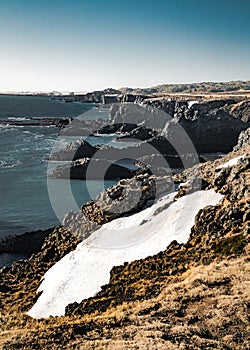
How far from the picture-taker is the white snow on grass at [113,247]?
1878 cm

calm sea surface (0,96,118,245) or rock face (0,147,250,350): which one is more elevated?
rock face (0,147,250,350)

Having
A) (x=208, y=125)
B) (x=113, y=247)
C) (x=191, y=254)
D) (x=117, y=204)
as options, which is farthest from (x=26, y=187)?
(x=208, y=125)

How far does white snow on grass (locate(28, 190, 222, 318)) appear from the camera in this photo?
18780 millimetres

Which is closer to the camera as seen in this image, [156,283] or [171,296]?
[171,296]

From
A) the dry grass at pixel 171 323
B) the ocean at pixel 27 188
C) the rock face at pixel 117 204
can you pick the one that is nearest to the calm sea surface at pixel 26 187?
the ocean at pixel 27 188

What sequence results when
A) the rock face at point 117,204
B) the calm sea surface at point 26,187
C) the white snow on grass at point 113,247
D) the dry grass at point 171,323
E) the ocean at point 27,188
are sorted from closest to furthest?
the dry grass at point 171,323, the white snow on grass at point 113,247, the rock face at point 117,204, the ocean at point 27,188, the calm sea surface at point 26,187

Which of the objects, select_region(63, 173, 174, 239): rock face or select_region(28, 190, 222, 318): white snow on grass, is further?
select_region(63, 173, 174, 239): rock face

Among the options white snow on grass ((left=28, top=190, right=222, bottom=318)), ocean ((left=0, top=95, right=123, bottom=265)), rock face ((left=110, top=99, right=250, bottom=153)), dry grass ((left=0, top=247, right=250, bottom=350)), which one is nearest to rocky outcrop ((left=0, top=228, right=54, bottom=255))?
ocean ((left=0, top=95, right=123, bottom=265))

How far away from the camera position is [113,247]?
73.4 ft

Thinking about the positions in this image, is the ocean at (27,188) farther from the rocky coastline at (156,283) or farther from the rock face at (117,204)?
the rock face at (117,204)

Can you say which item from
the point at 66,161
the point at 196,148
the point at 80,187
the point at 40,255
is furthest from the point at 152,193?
the point at 196,148

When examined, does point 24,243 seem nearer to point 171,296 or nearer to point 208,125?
point 171,296

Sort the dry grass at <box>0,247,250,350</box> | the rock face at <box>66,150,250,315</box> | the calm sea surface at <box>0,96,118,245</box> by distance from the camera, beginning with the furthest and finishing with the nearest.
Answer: the calm sea surface at <box>0,96,118,245</box> < the rock face at <box>66,150,250,315</box> < the dry grass at <box>0,247,250,350</box>

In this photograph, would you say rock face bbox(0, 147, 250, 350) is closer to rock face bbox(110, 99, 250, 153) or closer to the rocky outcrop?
the rocky outcrop
